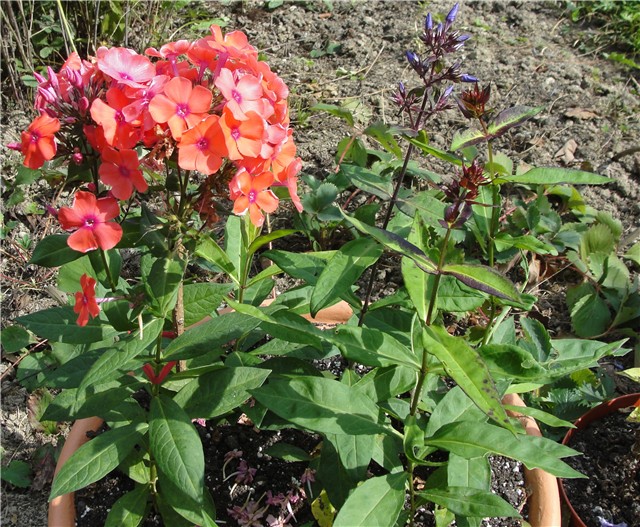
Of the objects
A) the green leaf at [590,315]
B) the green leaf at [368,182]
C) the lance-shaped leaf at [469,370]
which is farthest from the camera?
the green leaf at [590,315]

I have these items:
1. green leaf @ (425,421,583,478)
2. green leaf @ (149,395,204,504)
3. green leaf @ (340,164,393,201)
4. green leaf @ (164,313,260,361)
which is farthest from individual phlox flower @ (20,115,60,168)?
green leaf @ (425,421,583,478)

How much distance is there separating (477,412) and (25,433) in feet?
5.10

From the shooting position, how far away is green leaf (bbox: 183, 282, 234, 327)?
165cm

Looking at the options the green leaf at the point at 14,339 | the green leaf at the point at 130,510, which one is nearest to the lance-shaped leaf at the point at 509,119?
the green leaf at the point at 130,510

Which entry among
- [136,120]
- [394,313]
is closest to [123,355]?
[136,120]

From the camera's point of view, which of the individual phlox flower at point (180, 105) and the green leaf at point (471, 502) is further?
the green leaf at point (471, 502)

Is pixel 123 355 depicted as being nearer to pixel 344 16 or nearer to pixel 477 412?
pixel 477 412

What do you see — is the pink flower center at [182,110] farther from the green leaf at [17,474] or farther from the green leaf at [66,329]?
the green leaf at [17,474]

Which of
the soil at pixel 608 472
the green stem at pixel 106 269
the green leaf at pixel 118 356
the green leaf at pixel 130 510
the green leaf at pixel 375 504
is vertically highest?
the green stem at pixel 106 269

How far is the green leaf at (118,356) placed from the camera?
137cm

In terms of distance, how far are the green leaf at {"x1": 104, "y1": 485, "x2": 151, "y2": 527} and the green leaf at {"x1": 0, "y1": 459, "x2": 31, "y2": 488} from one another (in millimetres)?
645

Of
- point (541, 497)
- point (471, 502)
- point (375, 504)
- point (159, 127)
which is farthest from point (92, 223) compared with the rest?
point (541, 497)

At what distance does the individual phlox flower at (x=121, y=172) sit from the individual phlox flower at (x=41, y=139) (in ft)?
0.32

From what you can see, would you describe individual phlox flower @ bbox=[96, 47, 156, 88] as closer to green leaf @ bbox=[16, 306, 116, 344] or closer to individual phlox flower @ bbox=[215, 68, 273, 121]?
individual phlox flower @ bbox=[215, 68, 273, 121]
